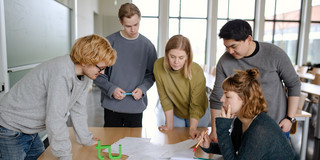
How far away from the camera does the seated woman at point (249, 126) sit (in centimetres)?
103

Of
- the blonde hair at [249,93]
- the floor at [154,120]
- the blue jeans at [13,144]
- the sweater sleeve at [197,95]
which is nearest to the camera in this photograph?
the blonde hair at [249,93]

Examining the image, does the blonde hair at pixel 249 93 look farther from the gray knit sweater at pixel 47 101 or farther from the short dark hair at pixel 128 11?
the short dark hair at pixel 128 11

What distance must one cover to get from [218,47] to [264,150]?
902 centimetres

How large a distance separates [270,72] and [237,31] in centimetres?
37

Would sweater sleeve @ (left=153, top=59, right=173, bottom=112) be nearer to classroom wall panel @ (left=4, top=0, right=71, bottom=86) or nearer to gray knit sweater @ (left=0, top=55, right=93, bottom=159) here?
gray knit sweater @ (left=0, top=55, right=93, bottom=159)

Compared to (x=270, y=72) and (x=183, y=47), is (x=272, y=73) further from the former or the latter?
(x=183, y=47)

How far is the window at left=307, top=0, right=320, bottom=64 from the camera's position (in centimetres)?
973

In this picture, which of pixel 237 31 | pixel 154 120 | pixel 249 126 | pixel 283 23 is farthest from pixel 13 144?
pixel 283 23

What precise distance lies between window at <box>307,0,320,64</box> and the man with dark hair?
1017cm

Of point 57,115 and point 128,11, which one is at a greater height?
point 128,11

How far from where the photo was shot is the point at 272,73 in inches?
59.4

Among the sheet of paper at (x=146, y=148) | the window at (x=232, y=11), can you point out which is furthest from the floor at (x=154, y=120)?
the window at (x=232, y=11)

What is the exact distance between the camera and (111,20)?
9055 mm

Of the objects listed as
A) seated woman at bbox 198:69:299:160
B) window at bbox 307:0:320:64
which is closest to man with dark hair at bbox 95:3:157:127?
seated woman at bbox 198:69:299:160
